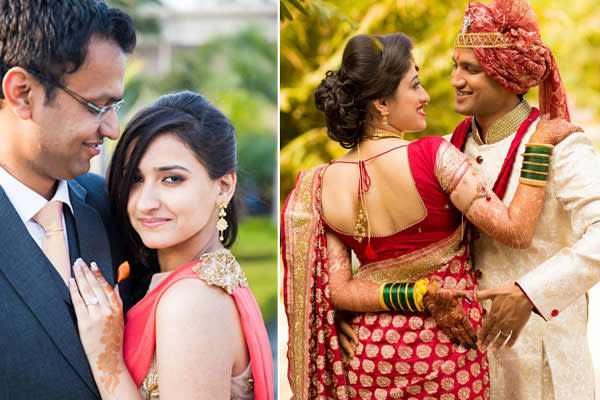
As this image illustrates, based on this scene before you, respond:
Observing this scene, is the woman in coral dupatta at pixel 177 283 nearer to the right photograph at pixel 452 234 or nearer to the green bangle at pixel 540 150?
the right photograph at pixel 452 234

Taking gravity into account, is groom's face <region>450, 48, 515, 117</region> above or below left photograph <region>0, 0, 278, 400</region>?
above

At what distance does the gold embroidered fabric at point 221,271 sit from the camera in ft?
6.30

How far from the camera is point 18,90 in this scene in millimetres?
1771

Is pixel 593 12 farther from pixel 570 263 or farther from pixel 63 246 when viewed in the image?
pixel 63 246

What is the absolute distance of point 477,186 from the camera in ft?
7.14

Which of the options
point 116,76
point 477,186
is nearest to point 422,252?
→ point 477,186

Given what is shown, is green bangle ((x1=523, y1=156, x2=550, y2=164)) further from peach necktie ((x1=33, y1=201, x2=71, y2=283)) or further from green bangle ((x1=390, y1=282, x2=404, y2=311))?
peach necktie ((x1=33, y1=201, x2=71, y2=283))

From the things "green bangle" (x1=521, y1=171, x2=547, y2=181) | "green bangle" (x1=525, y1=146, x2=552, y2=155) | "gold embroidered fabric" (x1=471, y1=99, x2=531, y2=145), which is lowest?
"green bangle" (x1=521, y1=171, x2=547, y2=181)

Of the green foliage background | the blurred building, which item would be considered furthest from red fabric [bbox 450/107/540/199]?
the green foliage background

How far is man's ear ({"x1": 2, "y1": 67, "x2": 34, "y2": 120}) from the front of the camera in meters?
1.76

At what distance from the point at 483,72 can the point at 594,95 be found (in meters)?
9.56

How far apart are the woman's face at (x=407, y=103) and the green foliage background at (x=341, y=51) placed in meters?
1.22

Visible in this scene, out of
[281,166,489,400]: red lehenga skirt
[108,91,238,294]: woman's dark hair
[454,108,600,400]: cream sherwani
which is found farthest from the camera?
[281,166,489,400]: red lehenga skirt

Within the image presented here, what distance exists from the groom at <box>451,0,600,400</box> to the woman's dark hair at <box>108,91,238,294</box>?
929mm
